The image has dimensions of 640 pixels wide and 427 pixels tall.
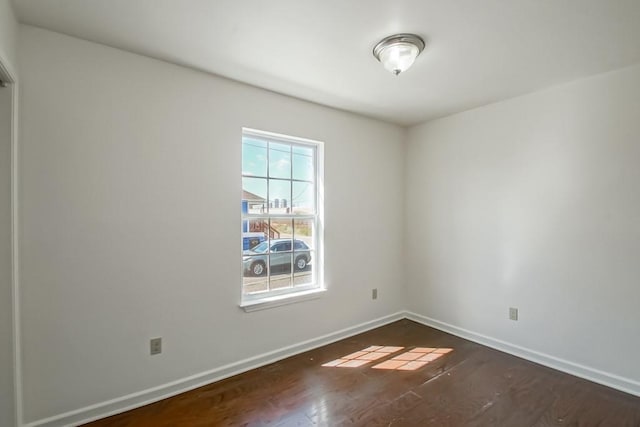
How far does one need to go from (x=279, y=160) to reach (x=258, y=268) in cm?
103

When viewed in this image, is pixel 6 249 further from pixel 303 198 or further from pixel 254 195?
pixel 303 198

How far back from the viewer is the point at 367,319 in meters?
3.47

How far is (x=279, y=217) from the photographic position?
285cm

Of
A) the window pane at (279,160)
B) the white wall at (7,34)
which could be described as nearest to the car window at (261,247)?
the window pane at (279,160)

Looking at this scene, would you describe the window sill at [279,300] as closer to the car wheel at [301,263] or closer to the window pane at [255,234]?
the car wheel at [301,263]

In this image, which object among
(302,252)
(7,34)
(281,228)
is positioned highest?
(7,34)

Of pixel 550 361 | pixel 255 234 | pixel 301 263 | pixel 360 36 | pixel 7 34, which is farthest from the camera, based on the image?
pixel 301 263

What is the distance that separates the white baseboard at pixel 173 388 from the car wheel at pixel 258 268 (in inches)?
27.6

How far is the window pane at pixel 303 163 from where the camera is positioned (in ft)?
9.81

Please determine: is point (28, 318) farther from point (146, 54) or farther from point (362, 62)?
point (362, 62)

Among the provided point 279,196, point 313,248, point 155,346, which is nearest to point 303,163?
point 279,196

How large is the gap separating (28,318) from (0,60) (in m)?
1.38

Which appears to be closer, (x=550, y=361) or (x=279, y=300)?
(x=550, y=361)

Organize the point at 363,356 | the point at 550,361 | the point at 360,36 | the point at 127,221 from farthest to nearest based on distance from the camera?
the point at 363,356, the point at 550,361, the point at 127,221, the point at 360,36
